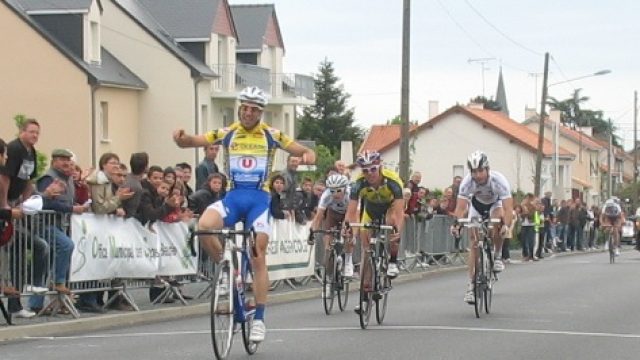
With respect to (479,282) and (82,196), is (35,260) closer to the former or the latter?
(82,196)

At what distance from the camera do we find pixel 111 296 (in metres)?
17.3

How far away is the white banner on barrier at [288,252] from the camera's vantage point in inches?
830

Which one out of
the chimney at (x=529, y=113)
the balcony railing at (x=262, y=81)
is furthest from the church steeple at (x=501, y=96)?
Answer: the balcony railing at (x=262, y=81)

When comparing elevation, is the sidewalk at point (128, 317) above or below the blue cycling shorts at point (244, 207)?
below

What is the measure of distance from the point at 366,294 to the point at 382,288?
0.37 metres

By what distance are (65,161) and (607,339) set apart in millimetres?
6479

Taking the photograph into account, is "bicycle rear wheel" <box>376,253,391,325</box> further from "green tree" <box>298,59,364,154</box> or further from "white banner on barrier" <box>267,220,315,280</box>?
"green tree" <box>298,59,364,154</box>

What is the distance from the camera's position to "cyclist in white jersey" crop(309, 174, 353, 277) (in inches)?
677

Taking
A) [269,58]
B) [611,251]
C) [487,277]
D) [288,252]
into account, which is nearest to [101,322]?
[487,277]

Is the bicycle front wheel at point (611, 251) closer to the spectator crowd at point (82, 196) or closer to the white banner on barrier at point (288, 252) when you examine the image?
the spectator crowd at point (82, 196)

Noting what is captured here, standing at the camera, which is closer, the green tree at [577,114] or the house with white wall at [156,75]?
the house with white wall at [156,75]

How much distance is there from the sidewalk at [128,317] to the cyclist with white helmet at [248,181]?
3.53 meters

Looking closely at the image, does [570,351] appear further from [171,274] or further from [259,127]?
[171,274]

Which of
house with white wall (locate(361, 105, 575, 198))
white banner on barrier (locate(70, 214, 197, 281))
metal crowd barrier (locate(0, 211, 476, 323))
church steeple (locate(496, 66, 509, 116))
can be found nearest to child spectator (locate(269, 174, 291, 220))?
white banner on barrier (locate(70, 214, 197, 281))
